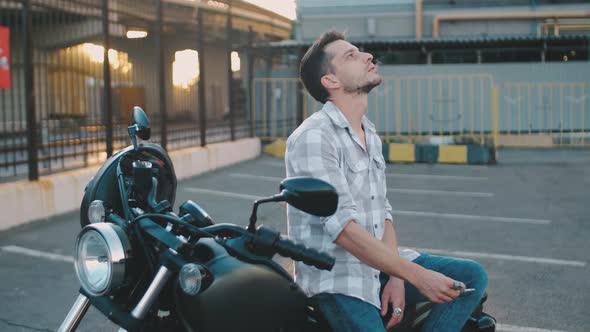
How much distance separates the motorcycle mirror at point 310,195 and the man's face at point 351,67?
1015mm

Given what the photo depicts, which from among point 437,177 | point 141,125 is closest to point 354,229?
point 141,125

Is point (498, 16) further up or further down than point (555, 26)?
further up

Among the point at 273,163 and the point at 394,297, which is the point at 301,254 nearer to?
the point at 394,297

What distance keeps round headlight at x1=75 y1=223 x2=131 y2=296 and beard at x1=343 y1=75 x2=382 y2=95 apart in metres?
1.19

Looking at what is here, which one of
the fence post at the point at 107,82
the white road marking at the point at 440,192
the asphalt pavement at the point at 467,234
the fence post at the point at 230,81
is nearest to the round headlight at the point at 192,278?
the asphalt pavement at the point at 467,234

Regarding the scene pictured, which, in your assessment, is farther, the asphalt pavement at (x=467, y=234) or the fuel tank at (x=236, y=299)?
the asphalt pavement at (x=467, y=234)

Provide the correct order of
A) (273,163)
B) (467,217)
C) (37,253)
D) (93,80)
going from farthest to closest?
1. (273,163)
2. (93,80)
3. (467,217)
4. (37,253)

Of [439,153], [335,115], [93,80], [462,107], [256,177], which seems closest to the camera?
[335,115]

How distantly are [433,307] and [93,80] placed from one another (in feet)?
22.7

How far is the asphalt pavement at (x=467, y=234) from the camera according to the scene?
4.70 m

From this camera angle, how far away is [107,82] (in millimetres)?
8812

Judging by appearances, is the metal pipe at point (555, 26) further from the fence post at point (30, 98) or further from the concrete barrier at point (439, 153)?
the fence post at point (30, 98)

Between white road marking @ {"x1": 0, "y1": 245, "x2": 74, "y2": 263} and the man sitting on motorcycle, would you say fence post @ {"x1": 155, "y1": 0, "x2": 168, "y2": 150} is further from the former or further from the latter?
the man sitting on motorcycle

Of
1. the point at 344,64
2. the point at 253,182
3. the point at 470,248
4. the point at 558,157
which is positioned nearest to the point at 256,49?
the point at 253,182
